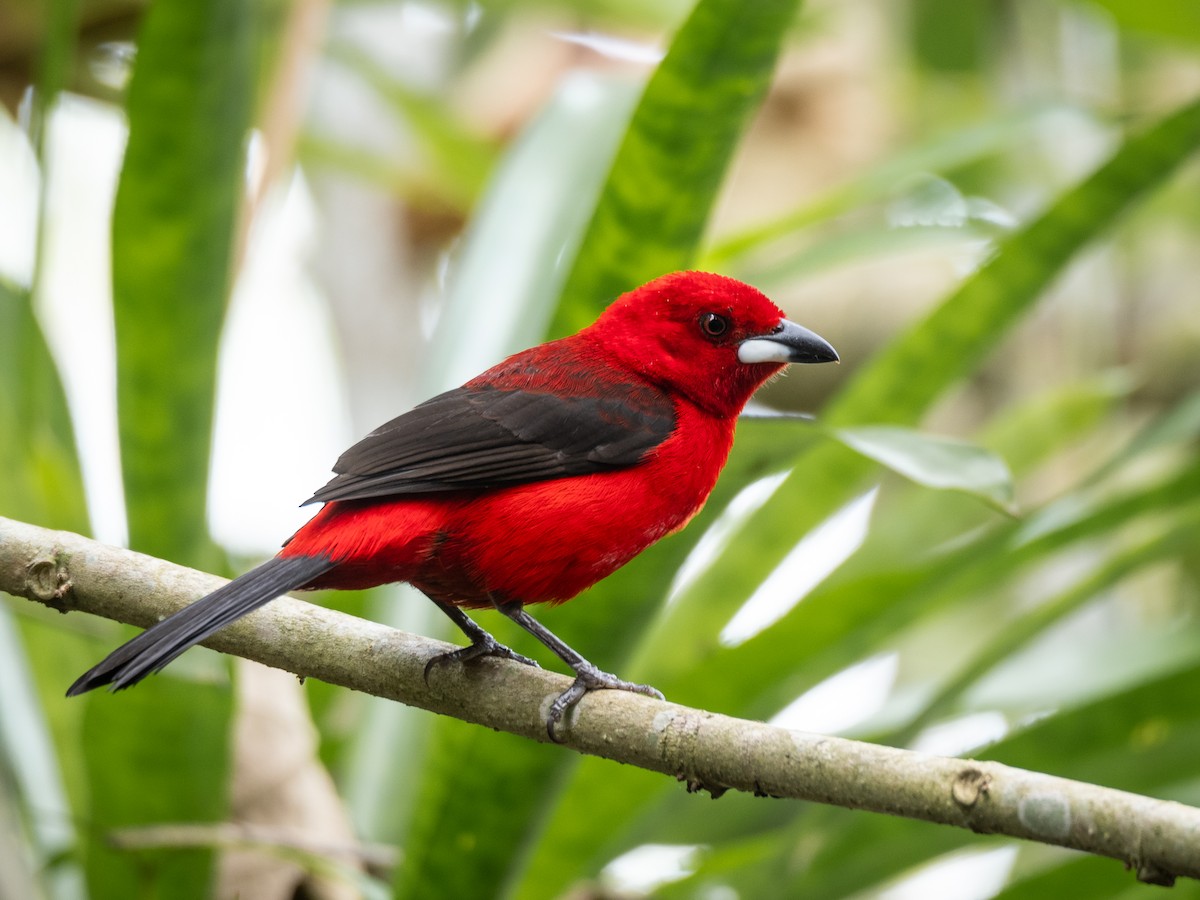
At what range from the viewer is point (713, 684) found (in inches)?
118

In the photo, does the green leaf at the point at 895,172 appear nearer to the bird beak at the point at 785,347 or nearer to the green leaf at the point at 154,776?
the bird beak at the point at 785,347

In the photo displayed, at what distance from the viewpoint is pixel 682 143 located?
8.21ft

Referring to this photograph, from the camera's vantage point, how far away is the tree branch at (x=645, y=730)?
5.04 ft

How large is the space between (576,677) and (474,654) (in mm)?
198

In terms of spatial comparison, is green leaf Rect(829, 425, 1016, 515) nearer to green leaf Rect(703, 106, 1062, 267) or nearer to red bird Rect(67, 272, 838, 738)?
red bird Rect(67, 272, 838, 738)

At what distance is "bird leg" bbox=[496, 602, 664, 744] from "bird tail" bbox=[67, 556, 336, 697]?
1.50 feet

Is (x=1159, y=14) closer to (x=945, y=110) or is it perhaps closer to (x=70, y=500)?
(x=70, y=500)

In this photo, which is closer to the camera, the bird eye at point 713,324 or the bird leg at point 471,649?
the bird leg at point 471,649

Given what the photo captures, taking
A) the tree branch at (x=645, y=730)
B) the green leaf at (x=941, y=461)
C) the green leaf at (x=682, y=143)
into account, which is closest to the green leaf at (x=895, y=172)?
the green leaf at (x=682, y=143)

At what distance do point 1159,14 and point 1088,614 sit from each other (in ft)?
8.74

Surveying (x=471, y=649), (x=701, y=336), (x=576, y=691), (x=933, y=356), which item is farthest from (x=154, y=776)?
(x=933, y=356)

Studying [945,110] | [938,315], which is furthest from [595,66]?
[938,315]

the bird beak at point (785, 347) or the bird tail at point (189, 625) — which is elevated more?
the bird beak at point (785, 347)

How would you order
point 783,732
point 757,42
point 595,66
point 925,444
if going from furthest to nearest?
point 595,66 < point 757,42 < point 925,444 < point 783,732
